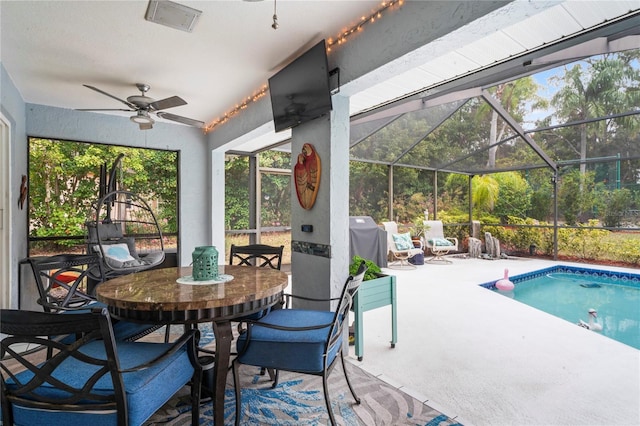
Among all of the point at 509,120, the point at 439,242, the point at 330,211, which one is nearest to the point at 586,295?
the point at 439,242

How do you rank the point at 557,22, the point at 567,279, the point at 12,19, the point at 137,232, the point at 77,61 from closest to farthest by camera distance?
the point at 557,22 < the point at 12,19 < the point at 77,61 < the point at 137,232 < the point at 567,279

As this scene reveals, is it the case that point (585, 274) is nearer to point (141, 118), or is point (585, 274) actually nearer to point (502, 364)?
point (502, 364)

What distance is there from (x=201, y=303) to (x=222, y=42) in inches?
87.1

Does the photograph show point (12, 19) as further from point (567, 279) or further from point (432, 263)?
point (567, 279)

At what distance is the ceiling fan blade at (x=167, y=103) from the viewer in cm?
322

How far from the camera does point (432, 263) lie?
25.2 feet

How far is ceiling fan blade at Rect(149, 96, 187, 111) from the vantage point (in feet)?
10.6

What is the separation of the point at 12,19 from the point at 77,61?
68 centimetres

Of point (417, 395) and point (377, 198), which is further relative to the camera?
point (377, 198)

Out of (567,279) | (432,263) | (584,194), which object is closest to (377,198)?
(432,263)

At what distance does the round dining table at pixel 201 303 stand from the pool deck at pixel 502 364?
1225 mm

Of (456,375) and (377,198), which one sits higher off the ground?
(377,198)

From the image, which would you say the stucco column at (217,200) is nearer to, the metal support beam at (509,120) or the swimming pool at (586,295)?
the metal support beam at (509,120)

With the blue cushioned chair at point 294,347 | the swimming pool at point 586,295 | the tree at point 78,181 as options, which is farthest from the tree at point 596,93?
the tree at point 78,181
